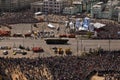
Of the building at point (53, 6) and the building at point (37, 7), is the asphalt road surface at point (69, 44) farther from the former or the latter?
the building at point (37, 7)

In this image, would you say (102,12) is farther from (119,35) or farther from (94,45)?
(94,45)

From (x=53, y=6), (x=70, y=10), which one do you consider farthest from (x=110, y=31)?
(x=53, y=6)

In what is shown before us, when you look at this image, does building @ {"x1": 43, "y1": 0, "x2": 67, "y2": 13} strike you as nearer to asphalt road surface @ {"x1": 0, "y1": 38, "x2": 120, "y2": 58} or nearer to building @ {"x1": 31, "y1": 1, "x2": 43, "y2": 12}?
building @ {"x1": 31, "y1": 1, "x2": 43, "y2": 12}

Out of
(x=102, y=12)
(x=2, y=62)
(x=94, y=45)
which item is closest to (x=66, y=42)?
(x=94, y=45)

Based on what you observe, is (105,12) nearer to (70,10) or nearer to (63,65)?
(70,10)

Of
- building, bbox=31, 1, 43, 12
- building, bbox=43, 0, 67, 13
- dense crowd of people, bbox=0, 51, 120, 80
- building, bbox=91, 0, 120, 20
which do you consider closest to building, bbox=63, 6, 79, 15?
building, bbox=43, 0, 67, 13

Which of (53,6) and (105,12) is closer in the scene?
(105,12)

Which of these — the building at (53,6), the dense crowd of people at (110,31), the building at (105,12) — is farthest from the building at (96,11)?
the building at (53,6)

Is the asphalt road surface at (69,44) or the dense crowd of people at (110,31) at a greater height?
the asphalt road surface at (69,44)

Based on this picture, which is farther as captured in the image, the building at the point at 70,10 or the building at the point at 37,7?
the building at the point at 37,7
